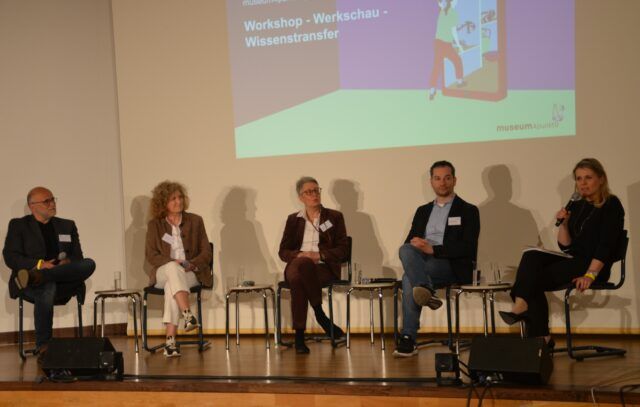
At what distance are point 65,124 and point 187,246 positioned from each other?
1811mm

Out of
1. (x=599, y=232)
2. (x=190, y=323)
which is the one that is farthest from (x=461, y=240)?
(x=190, y=323)

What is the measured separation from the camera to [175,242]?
5359mm

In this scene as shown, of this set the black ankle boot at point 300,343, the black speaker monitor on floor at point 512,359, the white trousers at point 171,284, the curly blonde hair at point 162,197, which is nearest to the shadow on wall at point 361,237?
the black ankle boot at point 300,343

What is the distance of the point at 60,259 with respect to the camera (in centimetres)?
523

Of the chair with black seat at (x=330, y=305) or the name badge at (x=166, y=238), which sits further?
the name badge at (x=166, y=238)

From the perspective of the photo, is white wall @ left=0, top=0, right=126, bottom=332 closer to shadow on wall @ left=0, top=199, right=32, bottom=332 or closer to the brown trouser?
shadow on wall @ left=0, top=199, right=32, bottom=332

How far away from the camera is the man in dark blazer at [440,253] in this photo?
4.55 metres

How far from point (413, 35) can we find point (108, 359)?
310 centimetres

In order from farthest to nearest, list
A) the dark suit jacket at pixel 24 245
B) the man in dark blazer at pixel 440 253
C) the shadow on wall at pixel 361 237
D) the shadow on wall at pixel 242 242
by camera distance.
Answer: the shadow on wall at pixel 242 242, the shadow on wall at pixel 361 237, the dark suit jacket at pixel 24 245, the man in dark blazer at pixel 440 253

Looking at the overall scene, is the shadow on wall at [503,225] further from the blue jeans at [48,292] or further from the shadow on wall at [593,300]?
the blue jeans at [48,292]

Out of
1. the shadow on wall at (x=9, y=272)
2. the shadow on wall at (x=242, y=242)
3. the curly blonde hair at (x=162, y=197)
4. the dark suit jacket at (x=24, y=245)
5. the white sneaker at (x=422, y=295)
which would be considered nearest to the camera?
the white sneaker at (x=422, y=295)

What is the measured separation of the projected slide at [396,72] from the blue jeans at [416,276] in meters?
1.13

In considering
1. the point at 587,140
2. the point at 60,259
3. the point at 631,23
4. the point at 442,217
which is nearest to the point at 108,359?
the point at 60,259

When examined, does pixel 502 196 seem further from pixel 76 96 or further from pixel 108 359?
pixel 76 96
